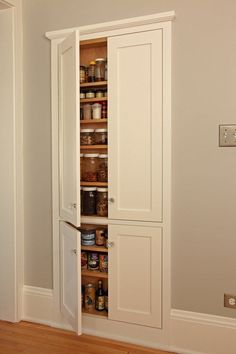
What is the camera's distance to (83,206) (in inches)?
96.2

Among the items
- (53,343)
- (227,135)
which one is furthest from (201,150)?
(53,343)

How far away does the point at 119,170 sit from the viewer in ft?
7.52

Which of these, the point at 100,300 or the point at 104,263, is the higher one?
the point at 104,263

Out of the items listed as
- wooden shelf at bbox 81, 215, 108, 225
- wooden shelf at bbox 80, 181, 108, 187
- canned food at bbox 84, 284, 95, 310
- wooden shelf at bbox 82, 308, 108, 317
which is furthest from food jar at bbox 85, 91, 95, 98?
wooden shelf at bbox 82, 308, 108, 317

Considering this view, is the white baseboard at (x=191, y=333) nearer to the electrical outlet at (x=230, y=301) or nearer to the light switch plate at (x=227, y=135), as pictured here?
the electrical outlet at (x=230, y=301)

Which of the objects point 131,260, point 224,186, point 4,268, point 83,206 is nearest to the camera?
point 224,186

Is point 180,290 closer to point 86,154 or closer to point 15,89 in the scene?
point 86,154

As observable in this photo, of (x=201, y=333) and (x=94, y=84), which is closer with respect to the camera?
(x=201, y=333)

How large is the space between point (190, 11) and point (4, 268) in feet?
7.61

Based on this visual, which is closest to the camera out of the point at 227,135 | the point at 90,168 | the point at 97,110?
the point at 227,135

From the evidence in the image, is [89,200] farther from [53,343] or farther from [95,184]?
[53,343]

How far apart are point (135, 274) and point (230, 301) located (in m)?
0.64

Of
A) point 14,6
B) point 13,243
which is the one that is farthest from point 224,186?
point 14,6

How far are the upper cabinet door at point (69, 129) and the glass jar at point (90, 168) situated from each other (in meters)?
0.18
